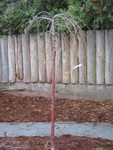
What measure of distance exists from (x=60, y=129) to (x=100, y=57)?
7.04ft

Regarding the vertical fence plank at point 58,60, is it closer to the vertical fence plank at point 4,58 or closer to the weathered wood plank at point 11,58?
the weathered wood plank at point 11,58

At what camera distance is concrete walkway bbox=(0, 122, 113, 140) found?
4.43 meters

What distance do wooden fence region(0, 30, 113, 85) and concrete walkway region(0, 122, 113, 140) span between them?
1603 mm

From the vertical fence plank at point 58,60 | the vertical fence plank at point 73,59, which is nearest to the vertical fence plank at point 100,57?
the vertical fence plank at point 73,59

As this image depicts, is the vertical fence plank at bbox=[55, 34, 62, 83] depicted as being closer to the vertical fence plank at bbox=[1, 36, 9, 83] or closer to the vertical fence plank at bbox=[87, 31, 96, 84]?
the vertical fence plank at bbox=[87, 31, 96, 84]

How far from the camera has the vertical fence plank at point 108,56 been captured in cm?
601

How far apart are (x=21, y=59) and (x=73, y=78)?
1.37 meters

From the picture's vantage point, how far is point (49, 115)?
5.33 m

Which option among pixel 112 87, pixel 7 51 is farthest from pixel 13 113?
pixel 112 87

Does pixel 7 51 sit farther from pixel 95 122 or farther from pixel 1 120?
pixel 95 122

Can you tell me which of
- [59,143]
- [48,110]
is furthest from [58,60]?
[59,143]

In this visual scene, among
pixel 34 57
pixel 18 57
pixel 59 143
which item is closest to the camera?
pixel 59 143

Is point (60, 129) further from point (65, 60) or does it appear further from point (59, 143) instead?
Answer: point (65, 60)

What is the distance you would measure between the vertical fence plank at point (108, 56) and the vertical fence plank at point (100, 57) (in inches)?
3.5
